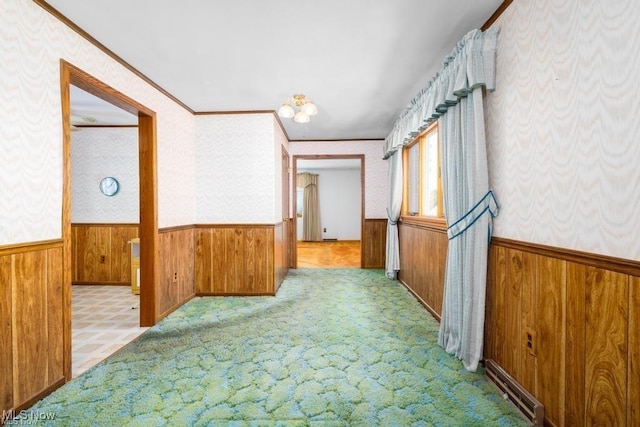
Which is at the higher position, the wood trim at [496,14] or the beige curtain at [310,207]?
the wood trim at [496,14]

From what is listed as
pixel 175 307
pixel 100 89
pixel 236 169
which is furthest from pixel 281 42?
pixel 175 307

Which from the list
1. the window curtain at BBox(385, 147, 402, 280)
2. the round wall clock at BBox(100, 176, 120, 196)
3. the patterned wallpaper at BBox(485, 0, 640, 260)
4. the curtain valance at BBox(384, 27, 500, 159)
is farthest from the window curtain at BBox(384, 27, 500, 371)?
the round wall clock at BBox(100, 176, 120, 196)

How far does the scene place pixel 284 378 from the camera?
1.98 meters

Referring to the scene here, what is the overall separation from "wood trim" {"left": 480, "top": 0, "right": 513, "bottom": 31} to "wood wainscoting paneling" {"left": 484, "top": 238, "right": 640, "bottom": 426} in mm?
1484

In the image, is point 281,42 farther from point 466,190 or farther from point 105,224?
point 105,224

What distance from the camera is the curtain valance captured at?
1.98 m

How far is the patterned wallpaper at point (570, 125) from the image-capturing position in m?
1.14

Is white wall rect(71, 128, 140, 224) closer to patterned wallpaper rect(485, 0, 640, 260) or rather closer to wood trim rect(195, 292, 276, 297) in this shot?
wood trim rect(195, 292, 276, 297)

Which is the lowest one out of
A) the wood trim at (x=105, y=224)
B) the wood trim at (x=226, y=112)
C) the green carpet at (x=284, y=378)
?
the green carpet at (x=284, y=378)

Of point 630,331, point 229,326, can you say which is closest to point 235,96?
point 229,326

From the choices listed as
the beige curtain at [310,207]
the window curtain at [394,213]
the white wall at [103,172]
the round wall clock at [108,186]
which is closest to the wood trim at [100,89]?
the white wall at [103,172]

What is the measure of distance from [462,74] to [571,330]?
1686 mm

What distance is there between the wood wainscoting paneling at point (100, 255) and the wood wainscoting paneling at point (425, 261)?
410 centimetres

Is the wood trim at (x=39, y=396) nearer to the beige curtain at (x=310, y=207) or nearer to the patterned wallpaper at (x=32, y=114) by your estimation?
the patterned wallpaper at (x=32, y=114)
